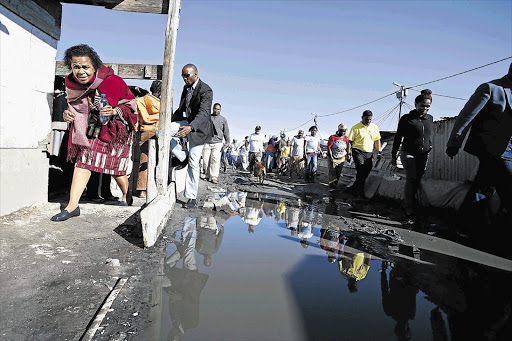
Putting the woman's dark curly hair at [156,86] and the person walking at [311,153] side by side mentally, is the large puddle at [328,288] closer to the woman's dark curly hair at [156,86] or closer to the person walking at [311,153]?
the woman's dark curly hair at [156,86]

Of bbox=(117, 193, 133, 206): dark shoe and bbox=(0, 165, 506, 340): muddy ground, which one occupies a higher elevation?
bbox=(117, 193, 133, 206): dark shoe

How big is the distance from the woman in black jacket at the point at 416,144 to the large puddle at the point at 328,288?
1.43 metres

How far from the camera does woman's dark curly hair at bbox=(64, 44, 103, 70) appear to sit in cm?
312

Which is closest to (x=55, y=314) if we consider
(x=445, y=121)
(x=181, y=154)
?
(x=181, y=154)

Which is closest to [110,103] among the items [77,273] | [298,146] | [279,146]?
[77,273]

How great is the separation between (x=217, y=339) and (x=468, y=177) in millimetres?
5278

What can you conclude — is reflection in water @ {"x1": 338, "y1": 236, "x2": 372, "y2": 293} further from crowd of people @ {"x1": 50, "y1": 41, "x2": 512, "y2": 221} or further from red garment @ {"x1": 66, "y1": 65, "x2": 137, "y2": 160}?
red garment @ {"x1": 66, "y1": 65, "x2": 137, "y2": 160}

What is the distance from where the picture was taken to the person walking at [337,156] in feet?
26.9

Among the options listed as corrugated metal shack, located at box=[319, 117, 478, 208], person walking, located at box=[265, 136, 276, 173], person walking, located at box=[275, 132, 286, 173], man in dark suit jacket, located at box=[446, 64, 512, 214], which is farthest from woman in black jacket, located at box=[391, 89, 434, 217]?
person walking, located at box=[275, 132, 286, 173]

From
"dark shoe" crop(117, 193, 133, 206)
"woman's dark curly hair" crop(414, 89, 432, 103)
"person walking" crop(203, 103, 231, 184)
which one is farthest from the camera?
"person walking" crop(203, 103, 231, 184)

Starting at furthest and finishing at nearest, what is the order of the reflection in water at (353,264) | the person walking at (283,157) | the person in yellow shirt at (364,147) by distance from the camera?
1. the person walking at (283,157)
2. the person in yellow shirt at (364,147)
3. the reflection in water at (353,264)

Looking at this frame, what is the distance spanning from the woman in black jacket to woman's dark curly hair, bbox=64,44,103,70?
14.0 feet

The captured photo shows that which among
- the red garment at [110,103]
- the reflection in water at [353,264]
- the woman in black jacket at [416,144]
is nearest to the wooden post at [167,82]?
the red garment at [110,103]

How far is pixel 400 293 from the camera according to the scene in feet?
6.67
